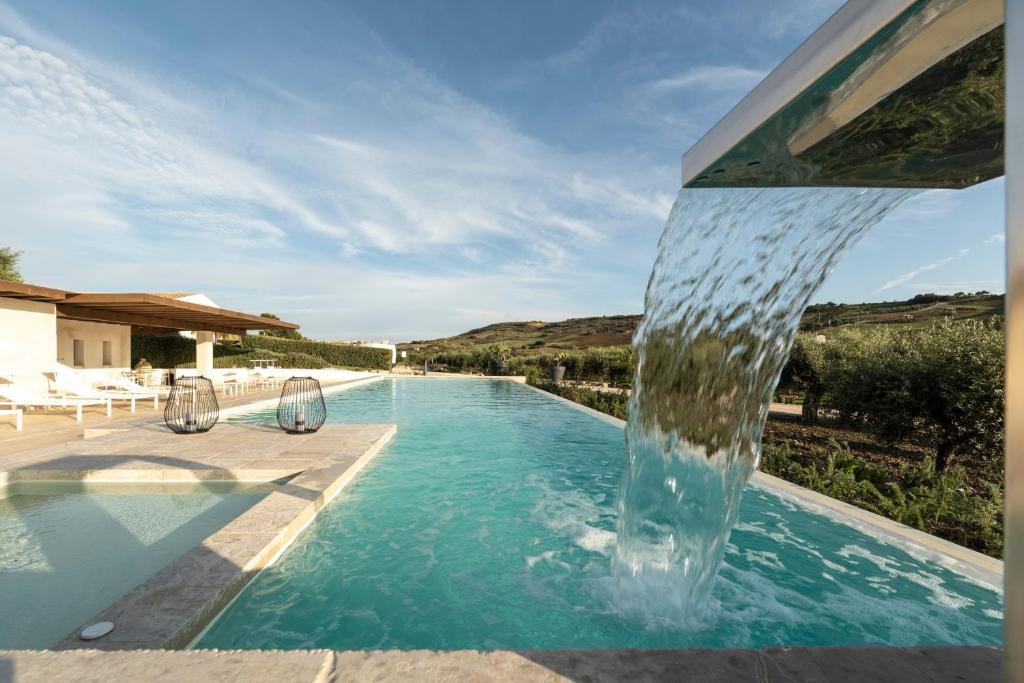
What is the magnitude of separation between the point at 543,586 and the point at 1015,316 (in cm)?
344

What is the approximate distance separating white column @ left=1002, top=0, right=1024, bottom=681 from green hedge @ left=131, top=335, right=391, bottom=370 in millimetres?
27566

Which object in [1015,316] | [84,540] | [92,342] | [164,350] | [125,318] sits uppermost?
[125,318]

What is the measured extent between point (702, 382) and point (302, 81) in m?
14.2

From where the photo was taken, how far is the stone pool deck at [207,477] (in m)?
2.62

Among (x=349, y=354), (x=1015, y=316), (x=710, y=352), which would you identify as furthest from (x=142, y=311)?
(x=349, y=354)

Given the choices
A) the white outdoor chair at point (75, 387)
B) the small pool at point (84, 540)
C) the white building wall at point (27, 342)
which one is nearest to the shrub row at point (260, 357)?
the white building wall at point (27, 342)

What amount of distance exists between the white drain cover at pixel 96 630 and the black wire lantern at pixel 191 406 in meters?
6.25

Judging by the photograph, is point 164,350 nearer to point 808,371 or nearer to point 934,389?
point 808,371

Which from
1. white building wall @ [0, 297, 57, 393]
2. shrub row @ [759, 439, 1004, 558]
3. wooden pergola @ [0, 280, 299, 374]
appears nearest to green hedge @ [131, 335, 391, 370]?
wooden pergola @ [0, 280, 299, 374]

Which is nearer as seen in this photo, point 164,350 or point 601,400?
point 601,400

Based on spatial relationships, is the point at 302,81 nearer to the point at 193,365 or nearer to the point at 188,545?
Result: the point at 188,545

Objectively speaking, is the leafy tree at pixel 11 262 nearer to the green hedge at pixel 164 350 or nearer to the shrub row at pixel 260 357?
the shrub row at pixel 260 357

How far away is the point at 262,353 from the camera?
27.8 metres

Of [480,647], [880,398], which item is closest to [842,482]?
[880,398]
